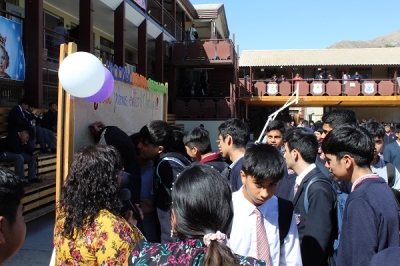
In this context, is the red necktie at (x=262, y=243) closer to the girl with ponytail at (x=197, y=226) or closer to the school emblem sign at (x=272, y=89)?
the girl with ponytail at (x=197, y=226)

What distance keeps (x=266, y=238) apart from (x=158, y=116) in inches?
164

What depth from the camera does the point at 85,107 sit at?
3.48m

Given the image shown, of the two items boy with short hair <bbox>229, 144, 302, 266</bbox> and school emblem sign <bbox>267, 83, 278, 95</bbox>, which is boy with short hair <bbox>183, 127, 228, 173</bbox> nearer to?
boy with short hair <bbox>229, 144, 302, 266</bbox>

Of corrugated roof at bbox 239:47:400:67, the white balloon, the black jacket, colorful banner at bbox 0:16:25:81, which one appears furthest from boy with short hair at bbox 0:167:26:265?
corrugated roof at bbox 239:47:400:67

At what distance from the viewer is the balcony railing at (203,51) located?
1984cm

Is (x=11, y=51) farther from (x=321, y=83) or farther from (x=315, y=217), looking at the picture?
(x=321, y=83)

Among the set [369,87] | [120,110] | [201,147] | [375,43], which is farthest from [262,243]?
[375,43]

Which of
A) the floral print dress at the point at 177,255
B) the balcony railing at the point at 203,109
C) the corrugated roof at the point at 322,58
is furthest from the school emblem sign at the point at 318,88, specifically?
the floral print dress at the point at 177,255

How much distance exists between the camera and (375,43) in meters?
120

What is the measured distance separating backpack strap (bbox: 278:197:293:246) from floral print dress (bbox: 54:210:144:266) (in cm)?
88

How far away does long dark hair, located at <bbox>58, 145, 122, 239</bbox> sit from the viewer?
204cm

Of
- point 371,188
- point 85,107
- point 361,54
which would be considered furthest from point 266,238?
point 361,54

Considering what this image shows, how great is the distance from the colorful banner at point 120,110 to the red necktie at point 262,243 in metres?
1.65

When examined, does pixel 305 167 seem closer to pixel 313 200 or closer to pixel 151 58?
pixel 313 200
